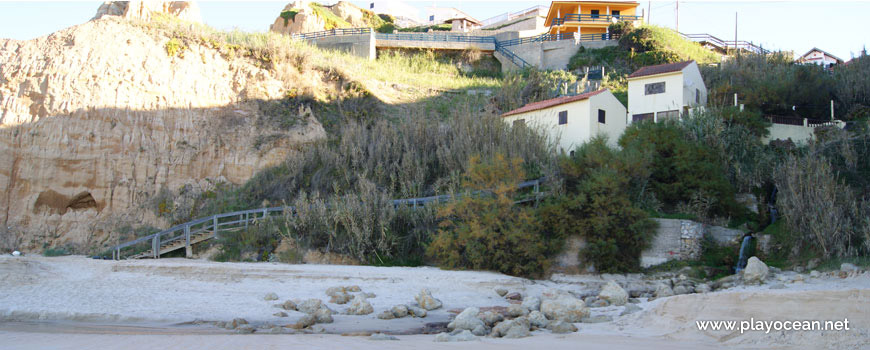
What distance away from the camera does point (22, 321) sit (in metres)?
15.4

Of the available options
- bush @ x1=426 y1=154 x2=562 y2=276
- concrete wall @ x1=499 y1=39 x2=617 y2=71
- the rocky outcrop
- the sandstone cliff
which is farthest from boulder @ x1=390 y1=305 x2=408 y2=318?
the sandstone cliff

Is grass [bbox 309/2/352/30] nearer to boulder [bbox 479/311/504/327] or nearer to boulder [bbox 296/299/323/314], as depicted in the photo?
boulder [bbox 296/299/323/314]

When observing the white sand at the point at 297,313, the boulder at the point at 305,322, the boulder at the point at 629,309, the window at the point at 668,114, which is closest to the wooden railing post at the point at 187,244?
the white sand at the point at 297,313

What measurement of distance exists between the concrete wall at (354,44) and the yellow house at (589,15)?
16002 mm

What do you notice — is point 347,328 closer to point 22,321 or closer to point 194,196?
point 22,321

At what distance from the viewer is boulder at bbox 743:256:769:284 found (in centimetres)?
1995

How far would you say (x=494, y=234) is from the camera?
71.4 ft

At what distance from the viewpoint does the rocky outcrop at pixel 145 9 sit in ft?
120

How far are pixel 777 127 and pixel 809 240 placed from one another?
33.9 ft

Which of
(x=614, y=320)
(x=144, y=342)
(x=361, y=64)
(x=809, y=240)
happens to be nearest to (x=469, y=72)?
(x=361, y=64)

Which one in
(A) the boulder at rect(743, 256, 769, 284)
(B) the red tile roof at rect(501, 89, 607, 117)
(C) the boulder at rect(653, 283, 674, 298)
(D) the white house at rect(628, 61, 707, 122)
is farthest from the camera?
(D) the white house at rect(628, 61, 707, 122)

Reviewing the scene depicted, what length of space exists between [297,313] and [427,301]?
12.4 ft

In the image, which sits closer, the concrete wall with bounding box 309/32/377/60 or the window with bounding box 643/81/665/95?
the window with bounding box 643/81/665/95

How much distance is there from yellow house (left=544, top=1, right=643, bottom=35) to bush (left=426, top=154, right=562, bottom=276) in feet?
102
